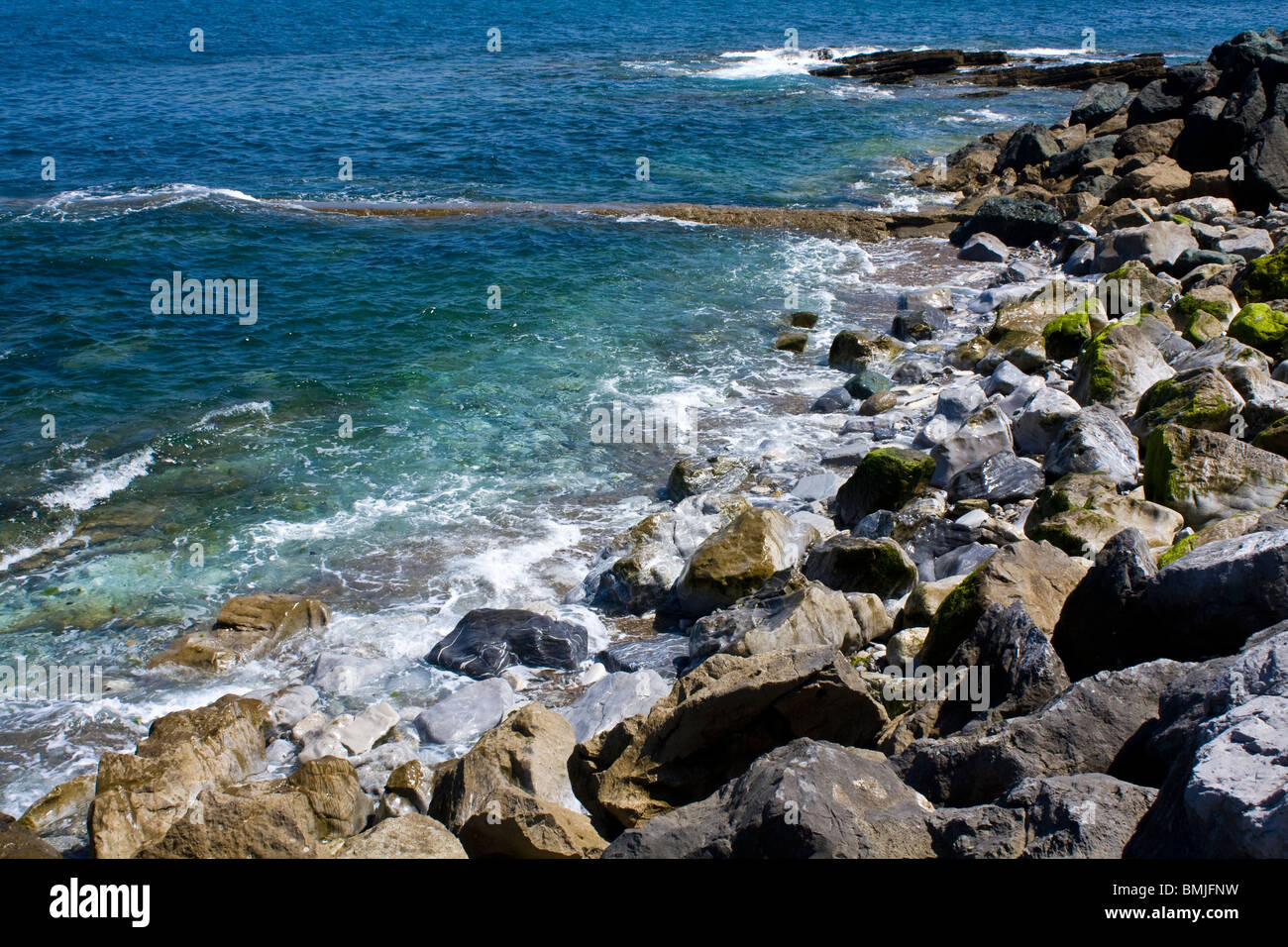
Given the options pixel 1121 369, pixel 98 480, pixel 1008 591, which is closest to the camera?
pixel 1008 591

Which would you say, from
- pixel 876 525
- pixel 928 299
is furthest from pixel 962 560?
pixel 928 299

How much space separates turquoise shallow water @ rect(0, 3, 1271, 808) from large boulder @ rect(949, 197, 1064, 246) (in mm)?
2153

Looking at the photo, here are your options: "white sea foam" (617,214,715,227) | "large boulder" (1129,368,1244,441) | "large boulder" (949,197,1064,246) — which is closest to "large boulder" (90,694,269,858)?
"large boulder" (1129,368,1244,441)

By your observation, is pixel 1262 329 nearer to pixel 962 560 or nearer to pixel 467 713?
Result: pixel 962 560

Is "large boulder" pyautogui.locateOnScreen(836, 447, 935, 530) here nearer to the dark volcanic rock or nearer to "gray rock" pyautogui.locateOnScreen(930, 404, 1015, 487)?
"gray rock" pyautogui.locateOnScreen(930, 404, 1015, 487)

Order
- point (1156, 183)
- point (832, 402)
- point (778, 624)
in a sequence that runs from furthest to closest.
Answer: point (1156, 183) < point (832, 402) < point (778, 624)

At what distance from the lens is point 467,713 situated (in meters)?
9.00

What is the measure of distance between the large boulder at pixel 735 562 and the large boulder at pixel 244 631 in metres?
4.17

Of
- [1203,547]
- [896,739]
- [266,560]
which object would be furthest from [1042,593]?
[266,560]

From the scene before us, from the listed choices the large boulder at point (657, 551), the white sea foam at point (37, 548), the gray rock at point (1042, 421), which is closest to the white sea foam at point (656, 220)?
Result: the gray rock at point (1042, 421)

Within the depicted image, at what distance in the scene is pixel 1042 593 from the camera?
732 centimetres

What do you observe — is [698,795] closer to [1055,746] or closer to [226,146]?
[1055,746]

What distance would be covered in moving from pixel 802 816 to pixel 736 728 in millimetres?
1772

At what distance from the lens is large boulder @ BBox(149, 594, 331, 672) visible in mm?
10133
